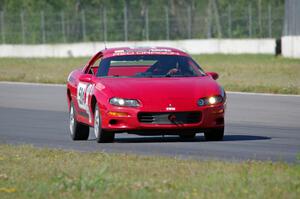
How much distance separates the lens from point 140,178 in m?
10.7

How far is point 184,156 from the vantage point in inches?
523

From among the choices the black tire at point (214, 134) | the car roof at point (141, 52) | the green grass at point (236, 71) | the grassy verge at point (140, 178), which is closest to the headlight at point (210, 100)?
the black tire at point (214, 134)

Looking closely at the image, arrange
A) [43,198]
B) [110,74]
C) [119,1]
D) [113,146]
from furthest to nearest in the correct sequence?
1. [119,1]
2. [110,74]
3. [113,146]
4. [43,198]

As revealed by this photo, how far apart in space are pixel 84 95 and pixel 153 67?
3.36ft

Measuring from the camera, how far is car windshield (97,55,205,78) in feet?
53.0

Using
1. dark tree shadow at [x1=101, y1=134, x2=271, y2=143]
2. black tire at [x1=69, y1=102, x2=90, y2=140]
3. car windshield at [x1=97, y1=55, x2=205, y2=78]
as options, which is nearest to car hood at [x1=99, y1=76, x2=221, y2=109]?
car windshield at [x1=97, y1=55, x2=205, y2=78]

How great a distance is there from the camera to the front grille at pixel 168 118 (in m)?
15.0

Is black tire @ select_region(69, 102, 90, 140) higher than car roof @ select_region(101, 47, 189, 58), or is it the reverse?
car roof @ select_region(101, 47, 189, 58)

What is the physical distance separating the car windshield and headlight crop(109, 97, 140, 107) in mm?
914

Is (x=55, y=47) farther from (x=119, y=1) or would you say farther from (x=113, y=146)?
(x=113, y=146)

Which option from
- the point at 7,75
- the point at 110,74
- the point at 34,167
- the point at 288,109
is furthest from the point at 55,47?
the point at 34,167

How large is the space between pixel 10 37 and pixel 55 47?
15.5 feet

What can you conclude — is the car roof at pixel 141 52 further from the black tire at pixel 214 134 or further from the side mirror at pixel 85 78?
the black tire at pixel 214 134

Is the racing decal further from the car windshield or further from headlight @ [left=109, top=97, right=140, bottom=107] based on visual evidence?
headlight @ [left=109, top=97, right=140, bottom=107]
